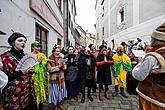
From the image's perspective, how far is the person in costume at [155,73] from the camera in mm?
2299

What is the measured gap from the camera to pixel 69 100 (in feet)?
20.7

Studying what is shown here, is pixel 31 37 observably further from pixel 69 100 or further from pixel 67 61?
pixel 69 100

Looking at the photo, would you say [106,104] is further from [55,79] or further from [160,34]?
[160,34]

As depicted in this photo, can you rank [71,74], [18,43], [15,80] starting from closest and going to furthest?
[15,80], [18,43], [71,74]

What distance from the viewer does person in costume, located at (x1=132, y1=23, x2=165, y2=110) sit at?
2299 millimetres

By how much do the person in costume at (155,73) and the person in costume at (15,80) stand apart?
169cm

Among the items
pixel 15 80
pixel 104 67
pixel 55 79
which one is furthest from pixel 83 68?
pixel 15 80

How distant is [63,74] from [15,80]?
99.3 inches

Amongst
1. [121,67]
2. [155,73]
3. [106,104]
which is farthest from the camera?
[121,67]

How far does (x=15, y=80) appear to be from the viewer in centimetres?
291

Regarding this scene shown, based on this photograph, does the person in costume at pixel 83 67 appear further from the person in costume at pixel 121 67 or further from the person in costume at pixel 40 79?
the person in costume at pixel 40 79

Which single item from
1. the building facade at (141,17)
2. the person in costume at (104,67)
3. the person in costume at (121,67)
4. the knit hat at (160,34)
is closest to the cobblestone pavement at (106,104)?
the person in costume at (104,67)

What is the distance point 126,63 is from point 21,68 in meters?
4.25

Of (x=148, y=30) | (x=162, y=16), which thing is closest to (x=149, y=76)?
(x=162, y=16)
